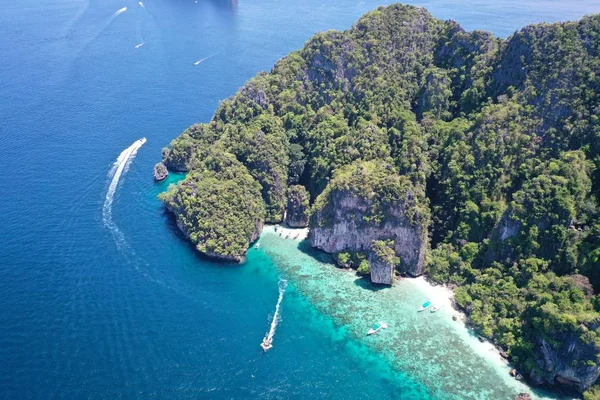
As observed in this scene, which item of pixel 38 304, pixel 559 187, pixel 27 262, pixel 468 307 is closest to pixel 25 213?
pixel 27 262

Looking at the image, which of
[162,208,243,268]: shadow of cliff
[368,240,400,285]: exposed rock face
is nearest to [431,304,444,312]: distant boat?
[368,240,400,285]: exposed rock face

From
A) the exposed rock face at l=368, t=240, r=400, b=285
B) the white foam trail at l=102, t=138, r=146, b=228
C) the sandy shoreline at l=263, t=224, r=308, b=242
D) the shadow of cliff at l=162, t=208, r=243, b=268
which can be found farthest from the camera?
the white foam trail at l=102, t=138, r=146, b=228

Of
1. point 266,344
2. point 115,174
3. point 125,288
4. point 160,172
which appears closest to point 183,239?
point 125,288

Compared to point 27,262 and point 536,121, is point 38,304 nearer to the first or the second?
point 27,262

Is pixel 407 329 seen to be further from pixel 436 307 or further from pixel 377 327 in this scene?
pixel 436 307

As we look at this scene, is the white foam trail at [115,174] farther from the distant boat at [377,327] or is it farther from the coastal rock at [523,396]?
the coastal rock at [523,396]

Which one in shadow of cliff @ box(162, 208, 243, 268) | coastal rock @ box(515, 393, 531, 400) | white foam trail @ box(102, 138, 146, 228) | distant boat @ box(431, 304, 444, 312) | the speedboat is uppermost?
white foam trail @ box(102, 138, 146, 228)

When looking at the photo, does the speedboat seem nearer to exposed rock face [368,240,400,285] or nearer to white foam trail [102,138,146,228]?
exposed rock face [368,240,400,285]
